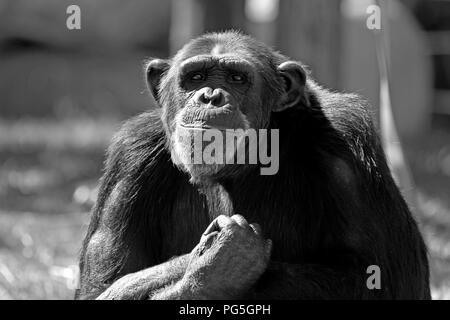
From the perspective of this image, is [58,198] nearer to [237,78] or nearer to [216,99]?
[237,78]

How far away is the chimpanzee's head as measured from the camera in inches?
234

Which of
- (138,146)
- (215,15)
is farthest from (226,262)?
(215,15)

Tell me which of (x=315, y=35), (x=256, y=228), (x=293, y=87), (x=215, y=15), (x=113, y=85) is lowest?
(x=256, y=228)

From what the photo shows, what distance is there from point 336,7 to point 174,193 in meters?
5.20

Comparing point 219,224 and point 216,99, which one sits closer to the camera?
point 219,224

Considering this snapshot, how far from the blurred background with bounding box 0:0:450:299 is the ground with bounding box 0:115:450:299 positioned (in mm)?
20

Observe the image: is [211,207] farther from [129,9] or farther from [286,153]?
[129,9]

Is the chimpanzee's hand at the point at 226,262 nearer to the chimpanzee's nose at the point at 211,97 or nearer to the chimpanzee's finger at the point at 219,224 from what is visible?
the chimpanzee's finger at the point at 219,224

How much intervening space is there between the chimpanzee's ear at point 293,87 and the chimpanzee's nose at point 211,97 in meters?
0.58

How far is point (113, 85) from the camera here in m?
19.0

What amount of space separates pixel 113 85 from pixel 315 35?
341 inches

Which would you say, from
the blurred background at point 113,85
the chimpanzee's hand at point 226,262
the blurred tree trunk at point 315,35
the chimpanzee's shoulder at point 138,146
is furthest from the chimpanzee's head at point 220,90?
the blurred tree trunk at point 315,35

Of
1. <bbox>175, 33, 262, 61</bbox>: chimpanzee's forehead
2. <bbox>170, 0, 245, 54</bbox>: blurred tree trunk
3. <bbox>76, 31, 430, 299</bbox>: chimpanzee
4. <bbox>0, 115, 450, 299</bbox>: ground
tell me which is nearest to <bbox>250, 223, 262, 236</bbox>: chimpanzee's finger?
<bbox>76, 31, 430, 299</bbox>: chimpanzee

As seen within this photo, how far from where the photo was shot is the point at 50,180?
13.6 meters
